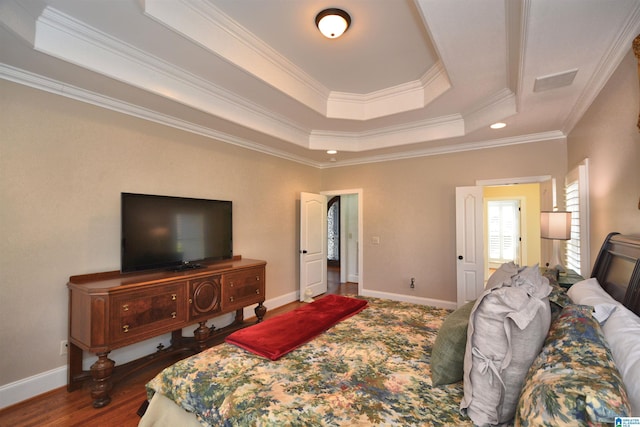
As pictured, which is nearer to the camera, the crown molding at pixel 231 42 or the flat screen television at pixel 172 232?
the crown molding at pixel 231 42

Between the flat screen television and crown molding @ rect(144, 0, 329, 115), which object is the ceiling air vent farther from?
the flat screen television

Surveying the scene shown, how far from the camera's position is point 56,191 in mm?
2400

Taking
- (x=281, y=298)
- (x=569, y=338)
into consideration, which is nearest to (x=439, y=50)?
(x=569, y=338)

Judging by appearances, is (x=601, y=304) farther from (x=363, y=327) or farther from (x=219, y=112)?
(x=219, y=112)

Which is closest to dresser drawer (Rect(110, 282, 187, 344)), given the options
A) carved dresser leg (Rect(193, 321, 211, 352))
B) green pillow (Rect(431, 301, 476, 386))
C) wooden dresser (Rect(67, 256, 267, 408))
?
wooden dresser (Rect(67, 256, 267, 408))

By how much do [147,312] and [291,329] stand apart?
4.69 ft

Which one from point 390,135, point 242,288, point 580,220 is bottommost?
point 242,288

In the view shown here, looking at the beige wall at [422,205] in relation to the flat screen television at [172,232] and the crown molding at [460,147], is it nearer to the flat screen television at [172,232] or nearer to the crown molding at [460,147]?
the crown molding at [460,147]

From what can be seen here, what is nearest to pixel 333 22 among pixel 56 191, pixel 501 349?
pixel 501 349

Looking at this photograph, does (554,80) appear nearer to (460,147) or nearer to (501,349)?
(460,147)

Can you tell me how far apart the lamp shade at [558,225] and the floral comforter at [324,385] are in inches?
76.1

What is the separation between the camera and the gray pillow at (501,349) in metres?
1.05

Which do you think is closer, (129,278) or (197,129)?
(129,278)

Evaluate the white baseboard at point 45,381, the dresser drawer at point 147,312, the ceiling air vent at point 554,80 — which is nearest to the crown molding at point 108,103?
the dresser drawer at point 147,312
